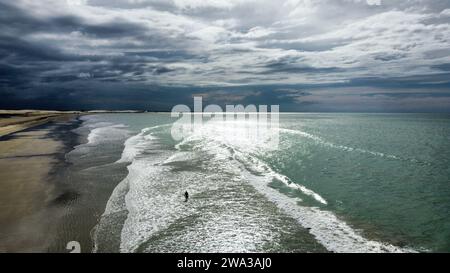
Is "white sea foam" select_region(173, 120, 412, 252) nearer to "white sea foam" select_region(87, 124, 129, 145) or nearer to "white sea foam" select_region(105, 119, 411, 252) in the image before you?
"white sea foam" select_region(105, 119, 411, 252)

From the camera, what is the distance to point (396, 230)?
15.1 metres

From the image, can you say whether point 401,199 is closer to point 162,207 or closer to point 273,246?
point 273,246

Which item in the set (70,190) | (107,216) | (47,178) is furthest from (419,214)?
(47,178)

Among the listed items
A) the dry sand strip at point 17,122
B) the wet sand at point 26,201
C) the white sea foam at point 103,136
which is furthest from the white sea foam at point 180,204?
the dry sand strip at point 17,122

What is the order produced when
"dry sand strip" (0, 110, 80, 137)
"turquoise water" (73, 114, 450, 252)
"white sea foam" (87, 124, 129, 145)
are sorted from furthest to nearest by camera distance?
"dry sand strip" (0, 110, 80, 137) → "white sea foam" (87, 124, 129, 145) → "turquoise water" (73, 114, 450, 252)

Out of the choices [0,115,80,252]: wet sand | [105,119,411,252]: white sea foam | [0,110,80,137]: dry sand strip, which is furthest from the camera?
[0,110,80,137]: dry sand strip

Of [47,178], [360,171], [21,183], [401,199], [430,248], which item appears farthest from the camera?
[360,171]

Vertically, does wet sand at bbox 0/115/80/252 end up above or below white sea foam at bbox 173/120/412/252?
above

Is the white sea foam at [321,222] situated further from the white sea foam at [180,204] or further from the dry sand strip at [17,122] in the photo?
the dry sand strip at [17,122]

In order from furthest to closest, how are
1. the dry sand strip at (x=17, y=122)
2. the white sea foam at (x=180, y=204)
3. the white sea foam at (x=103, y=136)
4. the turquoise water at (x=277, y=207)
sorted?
the dry sand strip at (x=17, y=122) → the white sea foam at (x=103, y=136) → the white sea foam at (x=180, y=204) → the turquoise water at (x=277, y=207)

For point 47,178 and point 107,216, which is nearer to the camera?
point 107,216

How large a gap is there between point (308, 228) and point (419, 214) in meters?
→ 7.12

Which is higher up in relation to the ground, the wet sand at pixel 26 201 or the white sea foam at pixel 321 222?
the wet sand at pixel 26 201

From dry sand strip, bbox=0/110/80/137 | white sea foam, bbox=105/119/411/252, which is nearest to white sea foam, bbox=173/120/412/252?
white sea foam, bbox=105/119/411/252
